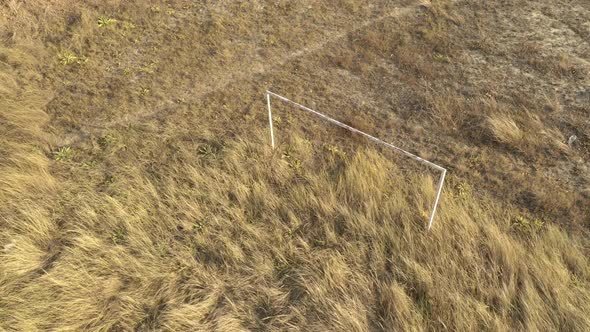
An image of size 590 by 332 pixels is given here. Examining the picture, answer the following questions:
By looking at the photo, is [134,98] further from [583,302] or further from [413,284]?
[583,302]

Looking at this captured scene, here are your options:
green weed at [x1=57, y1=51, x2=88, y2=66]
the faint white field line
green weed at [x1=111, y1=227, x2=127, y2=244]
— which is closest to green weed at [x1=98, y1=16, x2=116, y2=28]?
green weed at [x1=57, y1=51, x2=88, y2=66]

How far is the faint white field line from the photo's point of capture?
8086 millimetres

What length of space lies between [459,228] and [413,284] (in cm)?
122

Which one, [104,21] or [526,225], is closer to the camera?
[526,225]

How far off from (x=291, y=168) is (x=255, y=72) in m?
3.52

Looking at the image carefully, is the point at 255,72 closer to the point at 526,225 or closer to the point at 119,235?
the point at 119,235

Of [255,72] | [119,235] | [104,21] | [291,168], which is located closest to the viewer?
[119,235]

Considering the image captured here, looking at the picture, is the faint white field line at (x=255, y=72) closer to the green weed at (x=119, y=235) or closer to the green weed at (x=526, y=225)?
the green weed at (x=119, y=235)

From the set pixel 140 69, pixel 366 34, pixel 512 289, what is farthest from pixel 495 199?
pixel 140 69

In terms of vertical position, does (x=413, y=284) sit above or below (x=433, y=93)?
below

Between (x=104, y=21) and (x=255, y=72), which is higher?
(x=104, y=21)

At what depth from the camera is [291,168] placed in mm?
7055

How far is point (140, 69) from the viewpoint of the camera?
9539mm

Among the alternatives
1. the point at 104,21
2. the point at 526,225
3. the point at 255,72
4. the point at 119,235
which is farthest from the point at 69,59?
the point at 526,225
